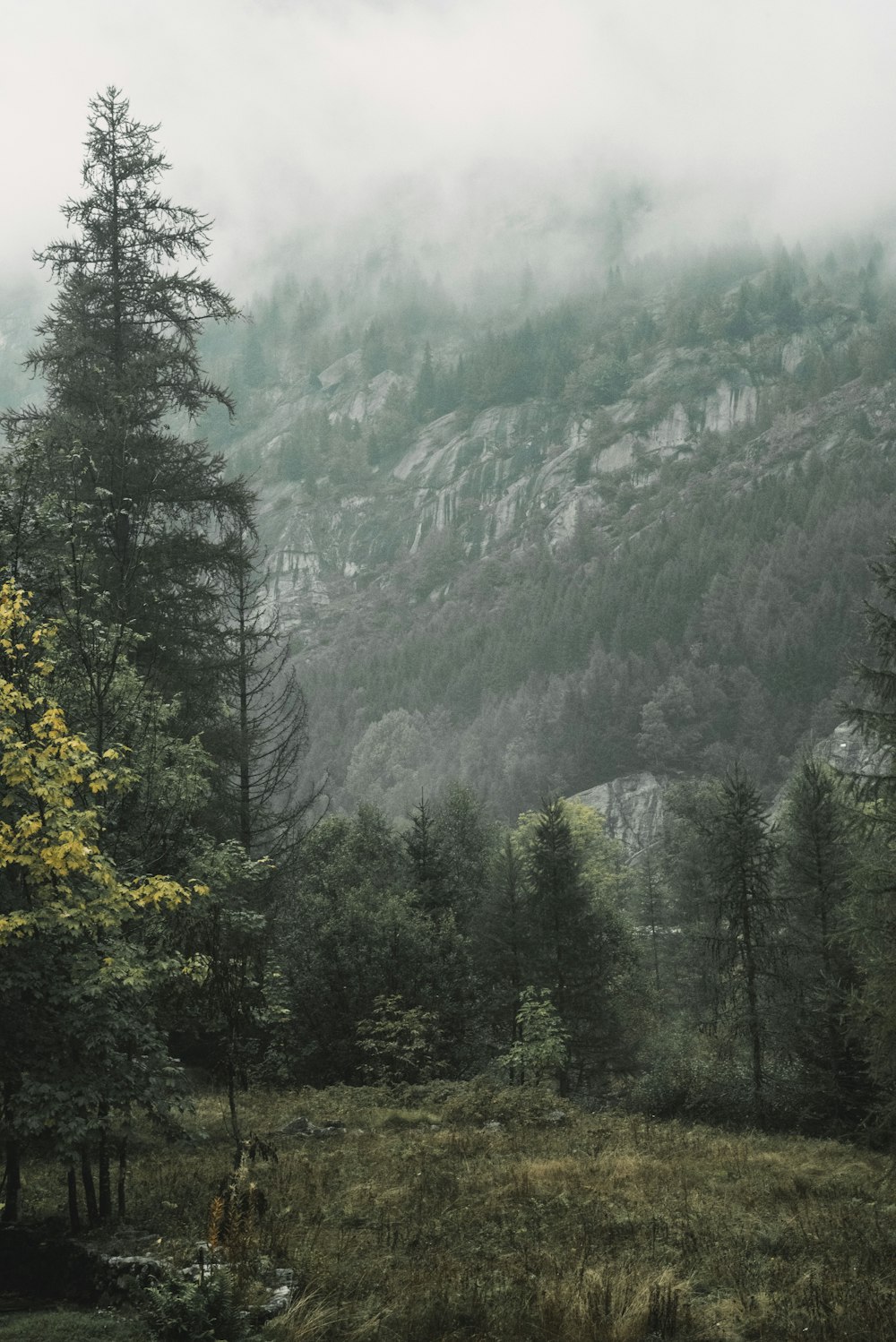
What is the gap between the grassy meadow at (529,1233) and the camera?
679 cm

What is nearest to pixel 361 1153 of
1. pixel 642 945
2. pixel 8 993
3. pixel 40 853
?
pixel 8 993

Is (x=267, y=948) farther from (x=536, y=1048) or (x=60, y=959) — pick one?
(x=536, y=1048)

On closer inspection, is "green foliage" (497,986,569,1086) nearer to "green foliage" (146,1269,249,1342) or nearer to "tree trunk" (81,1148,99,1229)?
"tree trunk" (81,1148,99,1229)

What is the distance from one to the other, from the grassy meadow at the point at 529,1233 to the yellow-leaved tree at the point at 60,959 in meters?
1.35

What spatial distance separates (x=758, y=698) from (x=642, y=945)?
7115 centimetres

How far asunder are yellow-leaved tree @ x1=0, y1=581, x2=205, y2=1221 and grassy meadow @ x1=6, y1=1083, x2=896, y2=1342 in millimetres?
1353

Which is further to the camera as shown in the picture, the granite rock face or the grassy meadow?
the granite rock face

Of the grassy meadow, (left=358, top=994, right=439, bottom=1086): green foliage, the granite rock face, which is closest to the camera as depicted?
the grassy meadow

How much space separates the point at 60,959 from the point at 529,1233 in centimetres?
530

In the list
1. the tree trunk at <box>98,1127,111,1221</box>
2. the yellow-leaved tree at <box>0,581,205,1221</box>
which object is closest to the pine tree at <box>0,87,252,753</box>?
the yellow-leaved tree at <box>0,581,205,1221</box>

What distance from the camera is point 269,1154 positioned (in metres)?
11.4

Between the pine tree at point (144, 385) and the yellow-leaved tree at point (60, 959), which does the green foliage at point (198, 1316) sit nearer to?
the yellow-leaved tree at point (60, 959)

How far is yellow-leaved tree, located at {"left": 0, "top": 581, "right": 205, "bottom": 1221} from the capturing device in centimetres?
780

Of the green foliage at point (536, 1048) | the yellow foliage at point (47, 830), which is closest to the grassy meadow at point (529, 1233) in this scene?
the yellow foliage at point (47, 830)
